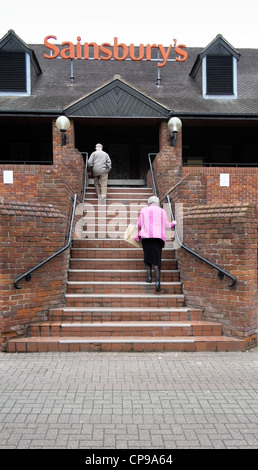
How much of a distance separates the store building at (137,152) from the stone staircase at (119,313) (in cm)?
25

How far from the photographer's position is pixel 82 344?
449 centimetres

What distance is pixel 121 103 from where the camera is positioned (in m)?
10.7

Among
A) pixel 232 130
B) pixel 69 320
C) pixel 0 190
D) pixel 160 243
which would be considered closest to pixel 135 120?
pixel 232 130

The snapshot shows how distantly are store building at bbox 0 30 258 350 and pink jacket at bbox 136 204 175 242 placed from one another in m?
0.49

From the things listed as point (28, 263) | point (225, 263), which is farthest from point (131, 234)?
point (28, 263)

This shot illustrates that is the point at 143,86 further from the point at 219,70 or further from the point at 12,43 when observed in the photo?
the point at 12,43

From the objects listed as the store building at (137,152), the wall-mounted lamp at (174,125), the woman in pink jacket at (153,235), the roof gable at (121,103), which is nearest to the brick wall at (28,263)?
the store building at (137,152)

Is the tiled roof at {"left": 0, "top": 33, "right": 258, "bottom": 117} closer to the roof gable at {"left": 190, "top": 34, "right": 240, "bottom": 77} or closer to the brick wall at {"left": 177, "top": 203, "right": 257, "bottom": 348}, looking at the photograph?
the roof gable at {"left": 190, "top": 34, "right": 240, "bottom": 77}

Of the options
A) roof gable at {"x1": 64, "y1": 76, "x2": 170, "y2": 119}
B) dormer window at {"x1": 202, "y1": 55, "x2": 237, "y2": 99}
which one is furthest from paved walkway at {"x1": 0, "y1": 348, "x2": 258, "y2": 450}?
dormer window at {"x1": 202, "y1": 55, "x2": 237, "y2": 99}

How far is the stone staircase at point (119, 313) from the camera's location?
4.51 meters

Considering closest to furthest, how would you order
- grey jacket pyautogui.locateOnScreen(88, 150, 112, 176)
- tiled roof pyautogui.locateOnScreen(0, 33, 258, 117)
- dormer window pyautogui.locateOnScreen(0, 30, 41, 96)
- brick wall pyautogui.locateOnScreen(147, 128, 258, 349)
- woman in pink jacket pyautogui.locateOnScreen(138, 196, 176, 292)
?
brick wall pyautogui.locateOnScreen(147, 128, 258, 349), woman in pink jacket pyautogui.locateOnScreen(138, 196, 176, 292), grey jacket pyautogui.locateOnScreen(88, 150, 112, 176), tiled roof pyautogui.locateOnScreen(0, 33, 258, 117), dormer window pyautogui.locateOnScreen(0, 30, 41, 96)

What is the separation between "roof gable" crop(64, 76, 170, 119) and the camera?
10.6 metres

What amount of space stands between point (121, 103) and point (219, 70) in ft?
15.5

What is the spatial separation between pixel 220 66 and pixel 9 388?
13204mm
